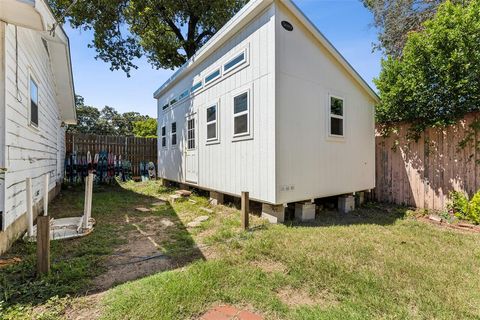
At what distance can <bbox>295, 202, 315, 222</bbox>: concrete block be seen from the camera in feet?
17.2

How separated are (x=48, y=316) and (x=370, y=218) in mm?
5786

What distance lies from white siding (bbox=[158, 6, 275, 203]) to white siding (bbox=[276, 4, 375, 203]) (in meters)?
0.19

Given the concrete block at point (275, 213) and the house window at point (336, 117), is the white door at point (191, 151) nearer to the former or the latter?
the concrete block at point (275, 213)

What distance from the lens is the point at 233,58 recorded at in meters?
5.86

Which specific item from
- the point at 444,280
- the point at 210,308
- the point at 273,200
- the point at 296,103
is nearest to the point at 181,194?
the point at 273,200

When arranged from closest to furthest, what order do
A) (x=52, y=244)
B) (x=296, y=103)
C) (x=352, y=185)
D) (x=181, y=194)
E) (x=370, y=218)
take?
(x=52, y=244), (x=296, y=103), (x=370, y=218), (x=352, y=185), (x=181, y=194)

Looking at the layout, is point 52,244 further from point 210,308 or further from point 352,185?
point 352,185

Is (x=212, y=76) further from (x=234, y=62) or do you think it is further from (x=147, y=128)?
(x=147, y=128)

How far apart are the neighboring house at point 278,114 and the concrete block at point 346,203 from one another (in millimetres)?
257

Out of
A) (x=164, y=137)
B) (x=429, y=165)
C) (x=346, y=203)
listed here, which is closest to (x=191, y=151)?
(x=164, y=137)

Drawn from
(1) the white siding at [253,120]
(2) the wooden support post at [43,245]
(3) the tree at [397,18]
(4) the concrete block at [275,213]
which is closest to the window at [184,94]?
(1) the white siding at [253,120]

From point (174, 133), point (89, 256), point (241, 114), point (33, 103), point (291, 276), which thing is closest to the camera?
point (291, 276)

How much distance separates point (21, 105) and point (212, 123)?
3.86 m

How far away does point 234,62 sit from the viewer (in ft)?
19.1
